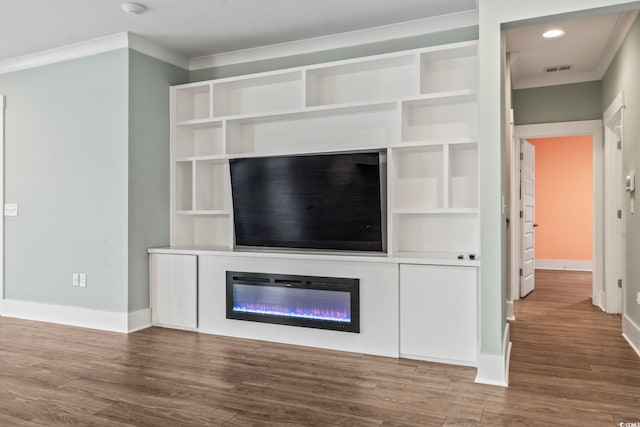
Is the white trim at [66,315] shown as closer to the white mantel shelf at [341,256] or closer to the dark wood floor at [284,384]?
the dark wood floor at [284,384]

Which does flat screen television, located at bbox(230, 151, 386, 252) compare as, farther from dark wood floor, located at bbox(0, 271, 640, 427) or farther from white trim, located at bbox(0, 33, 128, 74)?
white trim, located at bbox(0, 33, 128, 74)

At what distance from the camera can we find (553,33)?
14.2 ft

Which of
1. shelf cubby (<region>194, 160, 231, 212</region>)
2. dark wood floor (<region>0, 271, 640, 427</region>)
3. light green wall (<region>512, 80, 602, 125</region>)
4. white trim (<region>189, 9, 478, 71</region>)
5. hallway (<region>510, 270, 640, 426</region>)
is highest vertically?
white trim (<region>189, 9, 478, 71</region>)

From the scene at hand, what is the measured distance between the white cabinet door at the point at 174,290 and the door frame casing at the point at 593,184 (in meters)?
3.38

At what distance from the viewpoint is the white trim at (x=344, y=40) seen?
370 centimetres

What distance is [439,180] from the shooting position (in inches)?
148

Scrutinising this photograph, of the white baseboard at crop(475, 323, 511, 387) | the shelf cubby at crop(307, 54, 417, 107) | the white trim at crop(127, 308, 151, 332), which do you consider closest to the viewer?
the white baseboard at crop(475, 323, 511, 387)

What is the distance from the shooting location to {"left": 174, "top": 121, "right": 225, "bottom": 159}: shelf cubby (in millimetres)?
4562

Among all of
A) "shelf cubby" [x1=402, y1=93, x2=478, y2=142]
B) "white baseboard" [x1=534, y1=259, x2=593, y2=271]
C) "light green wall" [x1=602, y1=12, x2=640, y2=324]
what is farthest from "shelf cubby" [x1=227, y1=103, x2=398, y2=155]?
"white baseboard" [x1=534, y1=259, x2=593, y2=271]

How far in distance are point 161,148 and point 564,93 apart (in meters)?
4.68

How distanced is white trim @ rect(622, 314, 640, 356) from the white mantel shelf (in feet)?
4.90

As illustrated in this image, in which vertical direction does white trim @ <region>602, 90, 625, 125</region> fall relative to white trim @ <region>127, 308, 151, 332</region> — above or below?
above

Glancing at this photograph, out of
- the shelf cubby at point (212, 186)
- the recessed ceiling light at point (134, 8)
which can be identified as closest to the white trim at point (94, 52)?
the recessed ceiling light at point (134, 8)

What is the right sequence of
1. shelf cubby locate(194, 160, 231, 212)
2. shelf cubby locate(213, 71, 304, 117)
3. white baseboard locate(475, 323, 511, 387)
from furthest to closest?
1. shelf cubby locate(194, 160, 231, 212)
2. shelf cubby locate(213, 71, 304, 117)
3. white baseboard locate(475, 323, 511, 387)
